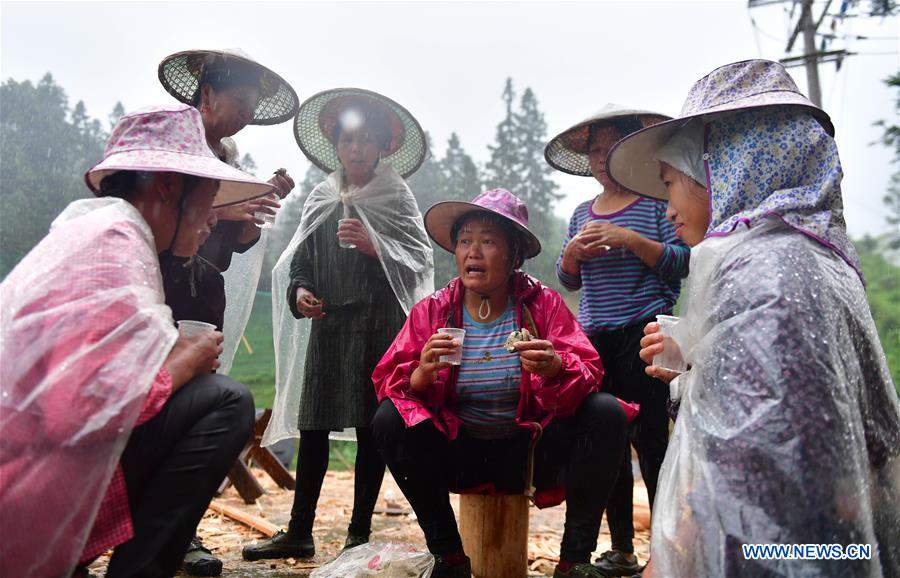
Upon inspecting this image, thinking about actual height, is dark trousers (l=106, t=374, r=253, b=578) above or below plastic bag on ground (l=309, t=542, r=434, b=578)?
above

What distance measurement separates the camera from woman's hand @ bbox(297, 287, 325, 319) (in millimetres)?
3533

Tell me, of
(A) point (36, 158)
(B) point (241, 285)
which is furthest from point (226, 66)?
(A) point (36, 158)

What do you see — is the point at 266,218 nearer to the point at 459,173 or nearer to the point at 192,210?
the point at 192,210

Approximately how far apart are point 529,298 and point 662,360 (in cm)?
105

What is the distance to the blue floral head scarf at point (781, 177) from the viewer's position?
177cm

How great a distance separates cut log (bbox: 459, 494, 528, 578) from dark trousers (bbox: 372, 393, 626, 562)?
0.92ft

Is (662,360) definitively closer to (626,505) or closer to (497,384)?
(497,384)

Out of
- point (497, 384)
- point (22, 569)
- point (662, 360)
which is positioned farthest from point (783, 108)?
point (22, 569)

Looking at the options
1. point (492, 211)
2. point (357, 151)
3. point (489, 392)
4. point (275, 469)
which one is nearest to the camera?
point (489, 392)

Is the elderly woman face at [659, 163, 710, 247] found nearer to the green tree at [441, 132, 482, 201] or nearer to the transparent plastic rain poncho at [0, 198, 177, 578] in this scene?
the transparent plastic rain poncho at [0, 198, 177, 578]

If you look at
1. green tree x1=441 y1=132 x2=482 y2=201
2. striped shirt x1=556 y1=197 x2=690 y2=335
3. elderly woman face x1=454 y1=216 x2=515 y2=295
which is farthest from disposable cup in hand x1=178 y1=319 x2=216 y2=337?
green tree x1=441 y1=132 x2=482 y2=201

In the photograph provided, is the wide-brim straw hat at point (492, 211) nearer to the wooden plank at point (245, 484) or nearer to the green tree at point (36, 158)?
the wooden plank at point (245, 484)

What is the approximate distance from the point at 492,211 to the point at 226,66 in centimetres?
153

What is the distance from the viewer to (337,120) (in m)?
3.86
